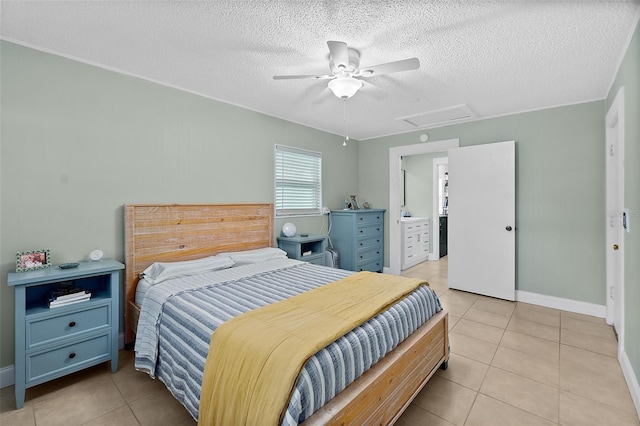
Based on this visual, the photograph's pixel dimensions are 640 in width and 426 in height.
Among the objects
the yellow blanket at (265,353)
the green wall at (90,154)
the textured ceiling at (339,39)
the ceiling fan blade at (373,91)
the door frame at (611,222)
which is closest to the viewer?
the yellow blanket at (265,353)

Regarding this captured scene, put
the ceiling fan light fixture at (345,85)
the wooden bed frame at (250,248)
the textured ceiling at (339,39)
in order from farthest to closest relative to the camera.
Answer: the ceiling fan light fixture at (345,85)
the textured ceiling at (339,39)
the wooden bed frame at (250,248)

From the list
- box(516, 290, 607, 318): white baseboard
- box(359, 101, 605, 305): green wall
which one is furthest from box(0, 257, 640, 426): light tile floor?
box(359, 101, 605, 305): green wall

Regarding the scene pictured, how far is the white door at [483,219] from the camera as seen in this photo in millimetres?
3861

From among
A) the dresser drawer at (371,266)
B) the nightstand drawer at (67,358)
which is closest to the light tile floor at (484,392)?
the nightstand drawer at (67,358)

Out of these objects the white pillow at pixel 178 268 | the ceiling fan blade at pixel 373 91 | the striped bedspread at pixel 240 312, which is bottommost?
the striped bedspread at pixel 240 312

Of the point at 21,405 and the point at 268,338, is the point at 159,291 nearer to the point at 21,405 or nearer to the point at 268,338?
the point at 21,405

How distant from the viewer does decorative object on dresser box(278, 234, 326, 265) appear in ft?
12.6

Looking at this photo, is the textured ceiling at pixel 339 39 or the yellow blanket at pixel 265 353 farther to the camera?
the textured ceiling at pixel 339 39

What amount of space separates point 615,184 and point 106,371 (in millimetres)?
5016

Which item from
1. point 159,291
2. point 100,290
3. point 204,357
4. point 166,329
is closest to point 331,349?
point 204,357

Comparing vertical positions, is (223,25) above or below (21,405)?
above

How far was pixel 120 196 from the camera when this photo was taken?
2.68 metres

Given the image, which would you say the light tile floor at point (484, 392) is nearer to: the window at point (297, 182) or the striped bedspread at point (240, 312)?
the striped bedspread at point (240, 312)

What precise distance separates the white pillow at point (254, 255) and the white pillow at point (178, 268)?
17cm
